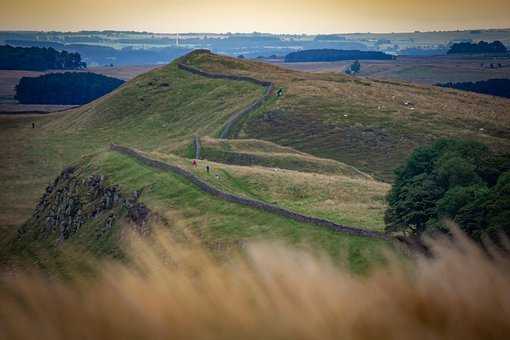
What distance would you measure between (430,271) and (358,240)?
23.6 meters

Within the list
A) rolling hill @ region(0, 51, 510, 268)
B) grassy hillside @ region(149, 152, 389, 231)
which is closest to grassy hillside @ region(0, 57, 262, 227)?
rolling hill @ region(0, 51, 510, 268)

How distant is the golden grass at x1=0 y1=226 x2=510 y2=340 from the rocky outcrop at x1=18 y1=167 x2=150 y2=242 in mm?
38160

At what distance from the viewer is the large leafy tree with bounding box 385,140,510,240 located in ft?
134

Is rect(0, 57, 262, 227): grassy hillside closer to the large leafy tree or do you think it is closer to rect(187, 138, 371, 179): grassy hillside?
rect(187, 138, 371, 179): grassy hillside

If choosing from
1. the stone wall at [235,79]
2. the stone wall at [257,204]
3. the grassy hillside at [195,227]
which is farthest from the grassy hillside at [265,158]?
the grassy hillside at [195,227]

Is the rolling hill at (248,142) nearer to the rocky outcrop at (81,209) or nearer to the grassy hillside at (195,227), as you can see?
the grassy hillside at (195,227)

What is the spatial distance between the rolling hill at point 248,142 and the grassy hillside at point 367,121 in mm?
313

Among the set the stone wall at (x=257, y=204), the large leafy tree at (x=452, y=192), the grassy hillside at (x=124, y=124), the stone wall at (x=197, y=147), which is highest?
the large leafy tree at (x=452, y=192)

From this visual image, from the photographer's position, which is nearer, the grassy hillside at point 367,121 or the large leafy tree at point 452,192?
the large leafy tree at point 452,192

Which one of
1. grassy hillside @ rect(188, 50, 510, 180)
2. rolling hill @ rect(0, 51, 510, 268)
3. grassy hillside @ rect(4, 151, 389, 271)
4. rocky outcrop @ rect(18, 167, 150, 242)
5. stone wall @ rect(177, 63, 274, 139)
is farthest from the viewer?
stone wall @ rect(177, 63, 274, 139)

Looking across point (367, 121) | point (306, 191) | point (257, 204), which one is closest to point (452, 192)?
point (257, 204)

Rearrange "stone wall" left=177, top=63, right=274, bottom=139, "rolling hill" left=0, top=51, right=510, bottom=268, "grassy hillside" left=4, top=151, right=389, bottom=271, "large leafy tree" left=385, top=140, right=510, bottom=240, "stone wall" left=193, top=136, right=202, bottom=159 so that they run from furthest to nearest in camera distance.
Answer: "stone wall" left=177, top=63, right=274, bottom=139 → "stone wall" left=193, top=136, right=202, bottom=159 → "rolling hill" left=0, top=51, right=510, bottom=268 → "grassy hillside" left=4, top=151, right=389, bottom=271 → "large leafy tree" left=385, top=140, right=510, bottom=240

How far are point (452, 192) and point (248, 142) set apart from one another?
63.1m

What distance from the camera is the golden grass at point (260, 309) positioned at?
49.2 feet
